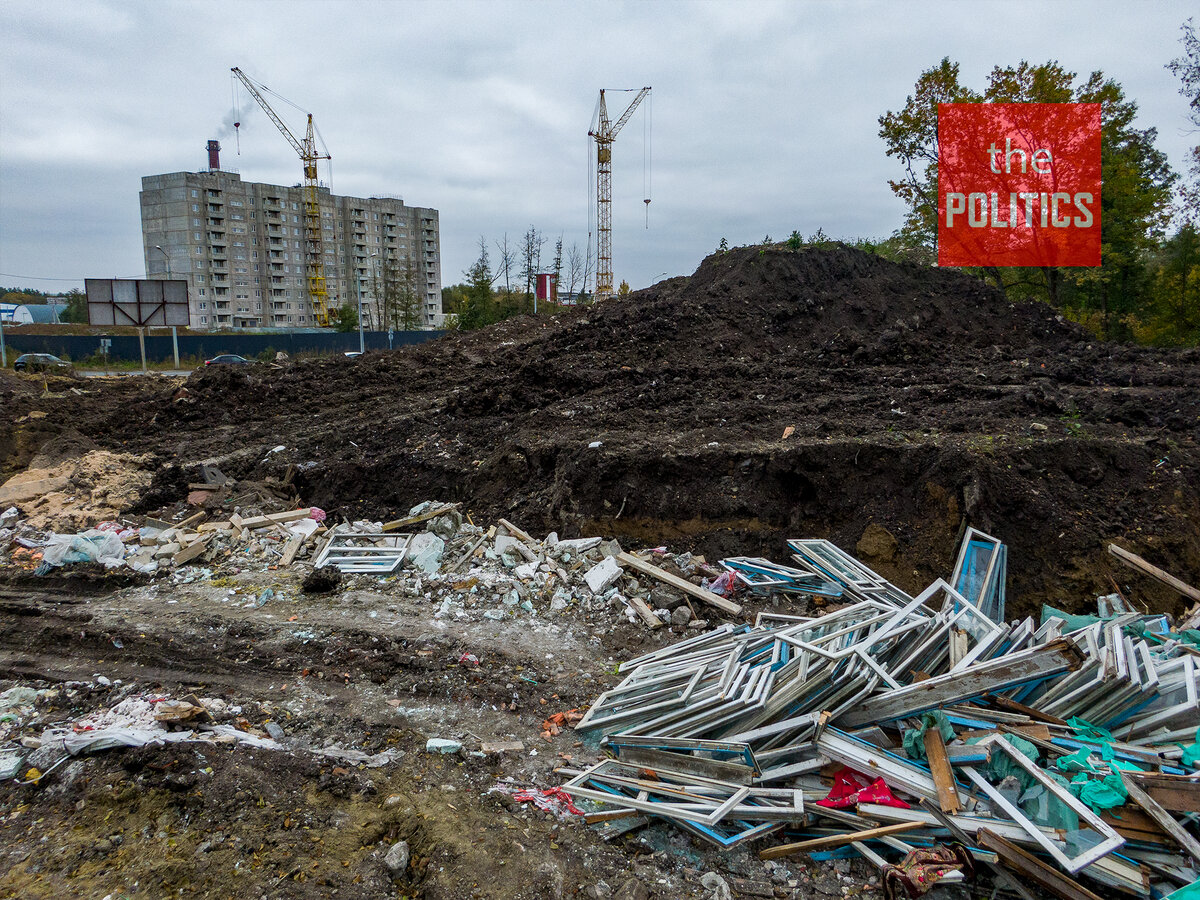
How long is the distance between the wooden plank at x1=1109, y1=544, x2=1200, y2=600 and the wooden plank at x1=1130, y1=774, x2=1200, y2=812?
11.3ft

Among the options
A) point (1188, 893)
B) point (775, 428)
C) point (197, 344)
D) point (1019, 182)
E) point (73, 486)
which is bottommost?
point (1188, 893)

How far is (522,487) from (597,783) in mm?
4764

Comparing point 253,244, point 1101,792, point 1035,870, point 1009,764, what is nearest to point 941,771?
point 1009,764

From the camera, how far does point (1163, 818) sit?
3096 millimetres

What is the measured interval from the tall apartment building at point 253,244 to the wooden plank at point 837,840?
2194 inches

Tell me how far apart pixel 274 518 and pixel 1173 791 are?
842cm

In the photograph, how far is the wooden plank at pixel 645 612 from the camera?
6.13 meters

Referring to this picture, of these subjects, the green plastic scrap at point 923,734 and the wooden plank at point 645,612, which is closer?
the green plastic scrap at point 923,734

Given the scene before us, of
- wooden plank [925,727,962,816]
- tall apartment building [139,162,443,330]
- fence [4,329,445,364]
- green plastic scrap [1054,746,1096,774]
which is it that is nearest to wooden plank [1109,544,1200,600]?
green plastic scrap [1054,746,1096,774]

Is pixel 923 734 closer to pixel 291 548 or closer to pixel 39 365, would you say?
pixel 291 548

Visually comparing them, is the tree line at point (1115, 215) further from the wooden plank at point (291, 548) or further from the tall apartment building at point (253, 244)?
the tall apartment building at point (253, 244)

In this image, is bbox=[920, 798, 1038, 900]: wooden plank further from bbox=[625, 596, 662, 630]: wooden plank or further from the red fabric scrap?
bbox=[625, 596, 662, 630]: wooden plank

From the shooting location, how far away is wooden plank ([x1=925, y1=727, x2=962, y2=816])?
11.1 ft

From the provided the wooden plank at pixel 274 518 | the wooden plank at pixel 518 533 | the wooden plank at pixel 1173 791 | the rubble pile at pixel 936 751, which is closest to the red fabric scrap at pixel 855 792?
the rubble pile at pixel 936 751
